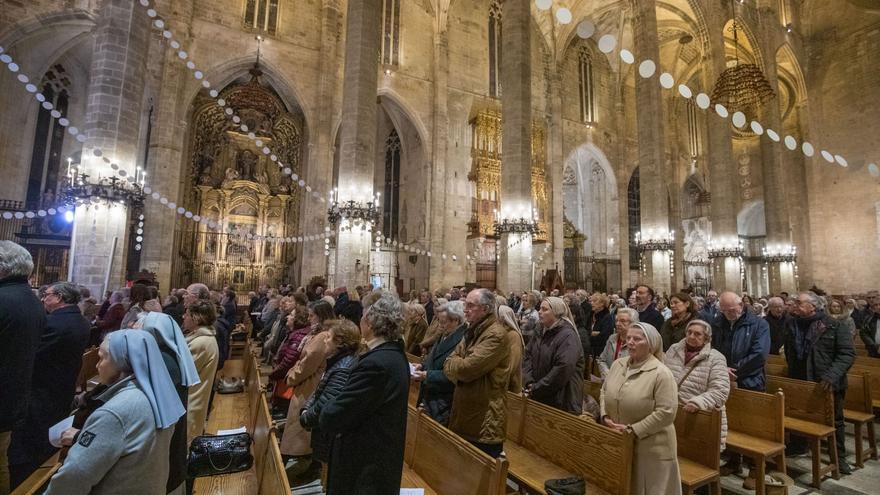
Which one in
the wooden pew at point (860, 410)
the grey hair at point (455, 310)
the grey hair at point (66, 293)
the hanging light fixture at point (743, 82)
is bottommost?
the wooden pew at point (860, 410)

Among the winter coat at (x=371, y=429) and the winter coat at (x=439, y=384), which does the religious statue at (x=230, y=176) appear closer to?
the winter coat at (x=439, y=384)

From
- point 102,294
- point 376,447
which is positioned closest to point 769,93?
point 376,447

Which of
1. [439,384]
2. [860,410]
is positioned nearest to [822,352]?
[860,410]

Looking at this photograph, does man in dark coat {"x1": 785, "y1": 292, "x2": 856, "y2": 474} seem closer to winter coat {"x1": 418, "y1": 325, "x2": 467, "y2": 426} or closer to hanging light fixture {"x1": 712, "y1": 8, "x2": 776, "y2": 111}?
winter coat {"x1": 418, "y1": 325, "x2": 467, "y2": 426}

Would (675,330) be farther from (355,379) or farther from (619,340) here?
(355,379)

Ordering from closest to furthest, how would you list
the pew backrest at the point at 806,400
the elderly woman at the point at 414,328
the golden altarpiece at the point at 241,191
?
the pew backrest at the point at 806,400
the elderly woman at the point at 414,328
the golden altarpiece at the point at 241,191

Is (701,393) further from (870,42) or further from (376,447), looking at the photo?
(870,42)

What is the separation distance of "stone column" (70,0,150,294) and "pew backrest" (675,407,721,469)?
416 inches

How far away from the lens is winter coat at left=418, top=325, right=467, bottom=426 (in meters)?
3.11

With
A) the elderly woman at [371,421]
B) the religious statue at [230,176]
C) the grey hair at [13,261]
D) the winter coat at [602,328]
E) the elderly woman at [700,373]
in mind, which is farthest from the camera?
the religious statue at [230,176]

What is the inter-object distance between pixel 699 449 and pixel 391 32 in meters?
18.6

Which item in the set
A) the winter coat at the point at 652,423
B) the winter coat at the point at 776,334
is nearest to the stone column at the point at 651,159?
the winter coat at the point at 776,334

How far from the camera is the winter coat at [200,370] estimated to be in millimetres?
2936

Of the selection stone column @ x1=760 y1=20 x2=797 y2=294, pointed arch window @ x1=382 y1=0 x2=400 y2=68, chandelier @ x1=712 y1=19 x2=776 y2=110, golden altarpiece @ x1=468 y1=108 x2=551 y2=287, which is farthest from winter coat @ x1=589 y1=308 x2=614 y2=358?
stone column @ x1=760 y1=20 x2=797 y2=294
